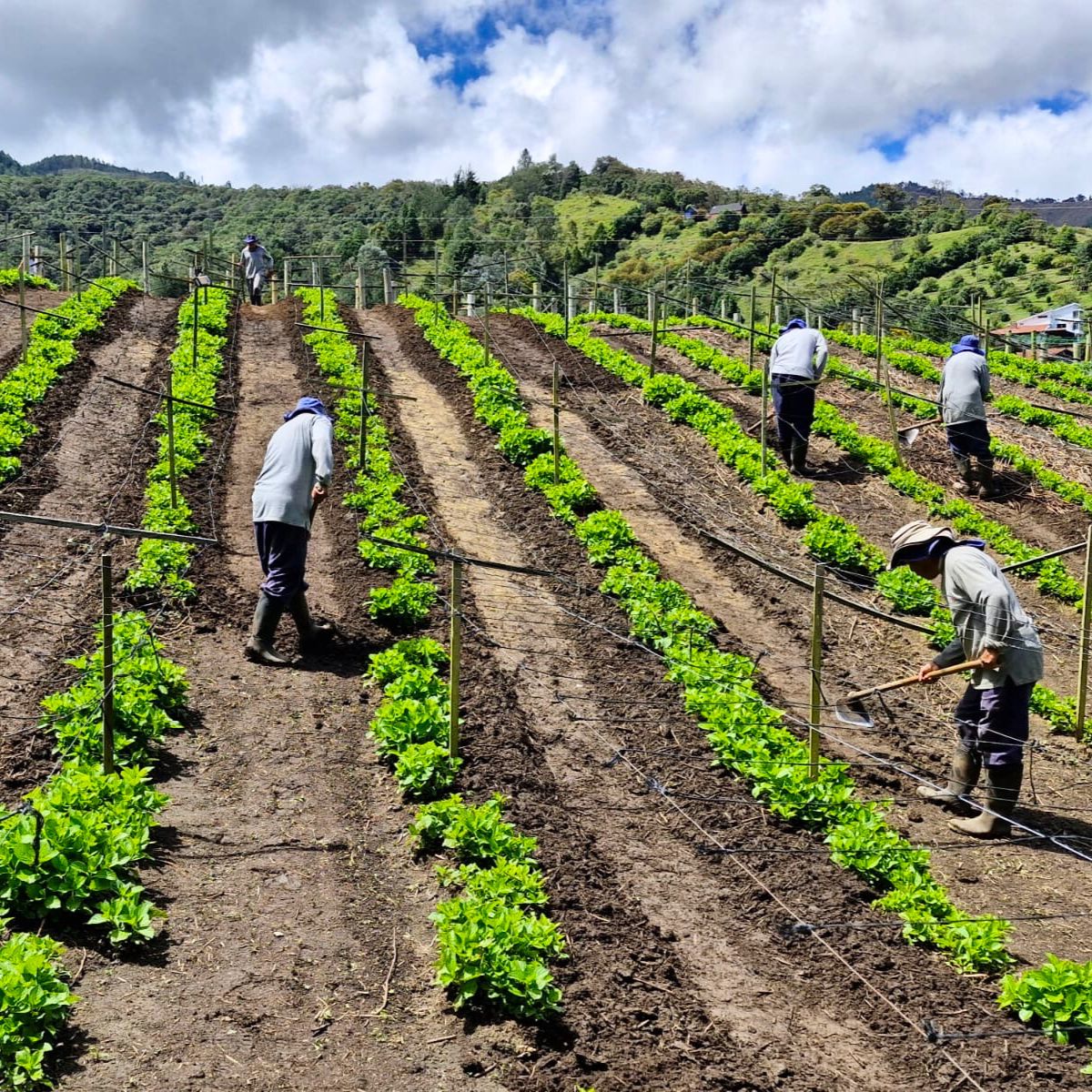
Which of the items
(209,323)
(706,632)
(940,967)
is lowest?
(940,967)

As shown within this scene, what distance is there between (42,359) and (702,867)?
14928mm

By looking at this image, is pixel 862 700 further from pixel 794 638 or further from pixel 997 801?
pixel 997 801

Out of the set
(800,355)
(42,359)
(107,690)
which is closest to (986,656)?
(107,690)

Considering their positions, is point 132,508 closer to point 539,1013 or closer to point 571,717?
point 571,717

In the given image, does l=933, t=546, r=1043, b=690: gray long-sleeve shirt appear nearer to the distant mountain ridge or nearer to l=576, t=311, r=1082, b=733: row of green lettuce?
l=576, t=311, r=1082, b=733: row of green lettuce

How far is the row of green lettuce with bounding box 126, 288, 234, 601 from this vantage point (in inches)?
418

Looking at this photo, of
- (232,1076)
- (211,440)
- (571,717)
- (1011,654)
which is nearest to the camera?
(232,1076)

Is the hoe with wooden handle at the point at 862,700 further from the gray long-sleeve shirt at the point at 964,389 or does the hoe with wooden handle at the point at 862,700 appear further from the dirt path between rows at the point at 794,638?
the gray long-sleeve shirt at the point at 964,389

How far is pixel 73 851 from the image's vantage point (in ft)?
18.8

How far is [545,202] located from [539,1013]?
312 ft

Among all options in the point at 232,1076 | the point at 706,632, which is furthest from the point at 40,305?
the point at 232,1076

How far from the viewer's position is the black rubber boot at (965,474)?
17391 mm

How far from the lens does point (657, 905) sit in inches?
265

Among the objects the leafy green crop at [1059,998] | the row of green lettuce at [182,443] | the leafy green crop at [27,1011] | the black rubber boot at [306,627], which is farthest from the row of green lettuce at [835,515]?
the leafy green crop at [27,1011]
